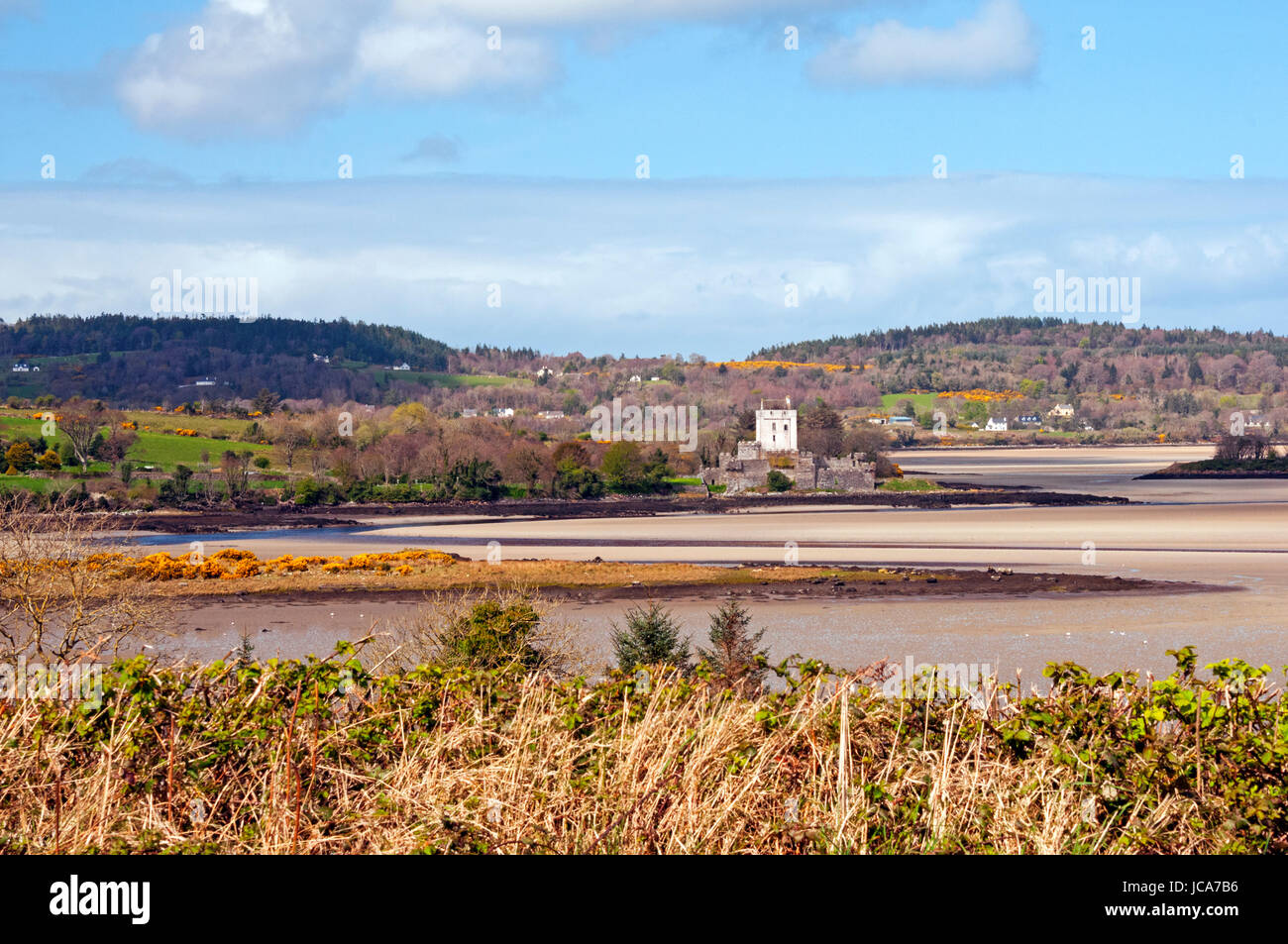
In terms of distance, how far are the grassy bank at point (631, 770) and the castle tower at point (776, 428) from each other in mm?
79458

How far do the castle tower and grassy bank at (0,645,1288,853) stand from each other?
79.5m

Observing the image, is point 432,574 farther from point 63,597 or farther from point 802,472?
point 802,472

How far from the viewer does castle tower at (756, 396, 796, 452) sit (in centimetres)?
8512

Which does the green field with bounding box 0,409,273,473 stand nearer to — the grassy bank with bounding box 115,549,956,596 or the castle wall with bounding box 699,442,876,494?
the castle wall with bounding box 699,442,876,494

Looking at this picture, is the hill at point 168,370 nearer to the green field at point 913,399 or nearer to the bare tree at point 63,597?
the green field at point 913,399

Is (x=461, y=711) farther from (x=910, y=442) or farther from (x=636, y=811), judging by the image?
(x=910, y=442)

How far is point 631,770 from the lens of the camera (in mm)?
4945

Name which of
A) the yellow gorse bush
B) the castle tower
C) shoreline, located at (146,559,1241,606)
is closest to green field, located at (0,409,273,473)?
the castle tower

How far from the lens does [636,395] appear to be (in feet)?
575

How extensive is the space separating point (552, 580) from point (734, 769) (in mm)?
27964

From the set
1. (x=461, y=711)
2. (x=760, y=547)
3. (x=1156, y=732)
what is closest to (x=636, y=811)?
(x=461, y=711)

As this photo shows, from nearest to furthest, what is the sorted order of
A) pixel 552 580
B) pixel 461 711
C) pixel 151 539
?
1. pixel 461 711
2. pixel 552 580
3. pixel 151 539

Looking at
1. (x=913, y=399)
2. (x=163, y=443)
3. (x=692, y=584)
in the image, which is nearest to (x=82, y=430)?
(x=163, y=443)

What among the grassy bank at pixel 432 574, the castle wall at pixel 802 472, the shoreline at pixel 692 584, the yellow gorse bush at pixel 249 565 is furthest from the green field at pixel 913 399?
the shoreline at pixel 692 584
